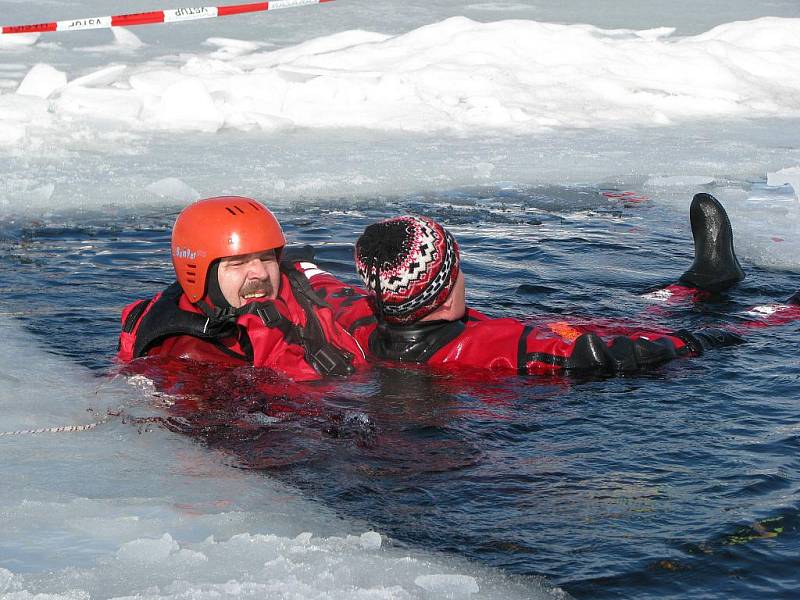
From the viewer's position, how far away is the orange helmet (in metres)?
4.95

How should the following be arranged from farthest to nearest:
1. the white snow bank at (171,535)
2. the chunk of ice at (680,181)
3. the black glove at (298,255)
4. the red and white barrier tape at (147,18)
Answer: the red and white barrier tape at (147,18), the chunk of ice at (680,181), the black glove at (298,255), the white snow bank at (171,535)

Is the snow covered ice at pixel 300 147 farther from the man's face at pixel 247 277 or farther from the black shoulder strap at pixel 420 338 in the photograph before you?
the black shoulder strap at pixel 420 338

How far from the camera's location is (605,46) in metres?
14.1

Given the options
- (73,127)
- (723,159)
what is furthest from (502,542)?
(73,127)

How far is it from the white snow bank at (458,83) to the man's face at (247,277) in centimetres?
612

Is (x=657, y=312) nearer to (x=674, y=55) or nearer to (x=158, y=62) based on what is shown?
(x=674, y=55)

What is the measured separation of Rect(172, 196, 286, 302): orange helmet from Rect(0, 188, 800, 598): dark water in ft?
1.69

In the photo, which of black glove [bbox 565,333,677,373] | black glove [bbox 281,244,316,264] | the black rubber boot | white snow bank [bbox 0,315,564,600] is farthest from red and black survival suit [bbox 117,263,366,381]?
the black rubber boot

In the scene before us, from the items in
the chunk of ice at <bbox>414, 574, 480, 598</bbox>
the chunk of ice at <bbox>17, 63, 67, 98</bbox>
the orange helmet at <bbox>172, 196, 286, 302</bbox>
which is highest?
the chunk of ice at <bbox>17, 63, 67, 98</bbox>

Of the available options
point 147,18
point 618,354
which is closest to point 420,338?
point 618,354

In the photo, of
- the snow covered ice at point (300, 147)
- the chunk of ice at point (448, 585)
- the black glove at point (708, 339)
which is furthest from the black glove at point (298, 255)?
the chunk of ice at point (448, 585)

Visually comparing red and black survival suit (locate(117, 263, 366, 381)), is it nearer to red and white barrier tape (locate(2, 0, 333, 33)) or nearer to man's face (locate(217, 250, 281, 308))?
man's face (locate(217, 250, 281, 308))

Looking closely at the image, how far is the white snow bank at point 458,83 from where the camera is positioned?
11.5m

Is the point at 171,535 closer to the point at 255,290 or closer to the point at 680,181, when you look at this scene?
the point at 255,290
